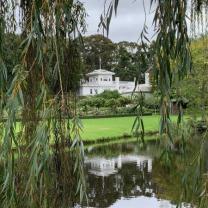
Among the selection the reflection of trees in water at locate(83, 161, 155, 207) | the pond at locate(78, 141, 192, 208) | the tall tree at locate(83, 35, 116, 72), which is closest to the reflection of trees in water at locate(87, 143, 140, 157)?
the pond at locate(78, 141, 192, 208)

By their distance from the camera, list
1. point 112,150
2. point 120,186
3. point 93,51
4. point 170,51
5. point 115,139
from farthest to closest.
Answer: point 115,139 < point 112,150 < point 120,186 < point 93,51 < point 170,51

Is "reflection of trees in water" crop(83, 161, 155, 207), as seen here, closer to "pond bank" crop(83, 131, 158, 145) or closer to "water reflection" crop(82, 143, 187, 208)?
"water reflection" crop(82, 143, 187, 208)

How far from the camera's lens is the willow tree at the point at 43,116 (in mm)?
1194

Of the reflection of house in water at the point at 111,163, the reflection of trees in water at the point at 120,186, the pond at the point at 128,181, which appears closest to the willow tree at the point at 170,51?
the pond at the point at 128,181

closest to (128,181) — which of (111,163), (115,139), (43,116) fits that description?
(111,163)

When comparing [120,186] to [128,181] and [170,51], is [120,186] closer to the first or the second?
[128,181]

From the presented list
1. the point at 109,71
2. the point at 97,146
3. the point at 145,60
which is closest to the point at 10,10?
the point at 145,60

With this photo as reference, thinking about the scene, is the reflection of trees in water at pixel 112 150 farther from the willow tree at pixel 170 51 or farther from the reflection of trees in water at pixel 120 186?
the willow tree at pixel 170 51

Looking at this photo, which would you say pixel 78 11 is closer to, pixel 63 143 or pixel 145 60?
pixel 145 60

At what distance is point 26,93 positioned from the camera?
1600 mm

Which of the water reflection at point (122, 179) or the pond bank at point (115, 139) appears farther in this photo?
the pond bank at point (115, 139)

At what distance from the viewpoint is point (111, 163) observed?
11.2 m

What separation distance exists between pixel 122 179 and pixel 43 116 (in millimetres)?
8315

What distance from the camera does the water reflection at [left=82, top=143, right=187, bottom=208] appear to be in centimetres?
759
